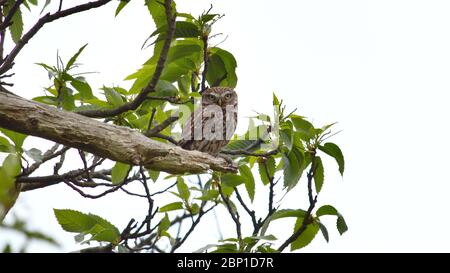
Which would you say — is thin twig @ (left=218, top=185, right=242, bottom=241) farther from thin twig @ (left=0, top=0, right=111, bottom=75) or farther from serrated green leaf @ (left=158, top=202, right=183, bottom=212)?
thin twig @ (left=0, top=0, right=111, bottom=75)

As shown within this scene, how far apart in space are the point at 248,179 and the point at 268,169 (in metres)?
0.17

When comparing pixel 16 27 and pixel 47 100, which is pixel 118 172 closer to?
pixel 47 100

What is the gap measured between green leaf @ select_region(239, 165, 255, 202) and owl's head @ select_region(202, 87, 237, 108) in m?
1.05

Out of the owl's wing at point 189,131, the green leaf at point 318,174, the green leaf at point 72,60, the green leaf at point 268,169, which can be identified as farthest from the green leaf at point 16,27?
the green leaf at point 318,174

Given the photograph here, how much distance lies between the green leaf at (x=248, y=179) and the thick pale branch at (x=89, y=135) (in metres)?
0.74

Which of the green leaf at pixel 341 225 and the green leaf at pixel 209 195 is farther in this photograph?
the green leaf at pixel 209 195

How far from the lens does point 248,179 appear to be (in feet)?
14.2

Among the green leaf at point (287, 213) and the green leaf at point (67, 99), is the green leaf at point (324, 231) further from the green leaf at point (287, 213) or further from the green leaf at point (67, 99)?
the green leaf at point (67, 99)

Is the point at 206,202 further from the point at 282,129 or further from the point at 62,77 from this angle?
the point at 62,77

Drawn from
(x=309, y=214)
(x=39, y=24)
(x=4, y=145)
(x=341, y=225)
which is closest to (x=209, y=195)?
(x=309, y=214)

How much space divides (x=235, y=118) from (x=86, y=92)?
6.25 ft

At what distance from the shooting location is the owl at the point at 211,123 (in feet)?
16.2
